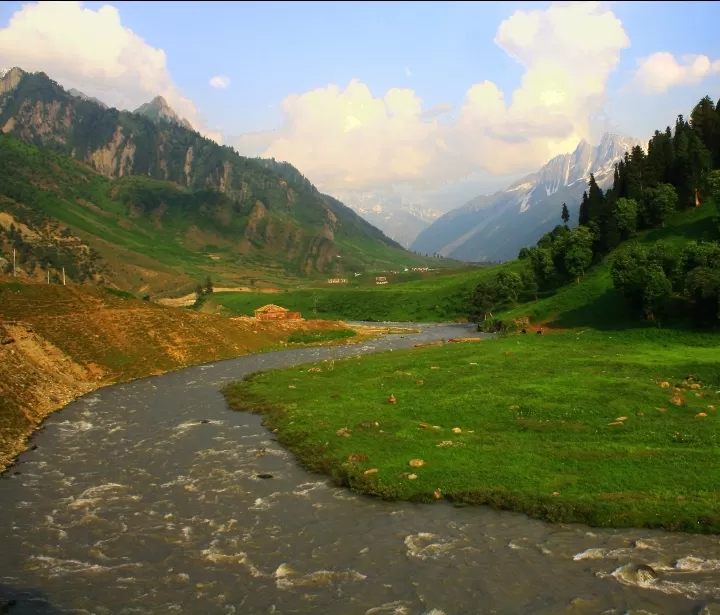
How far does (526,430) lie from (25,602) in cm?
3076

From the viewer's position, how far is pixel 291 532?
Answer: 1048 inches

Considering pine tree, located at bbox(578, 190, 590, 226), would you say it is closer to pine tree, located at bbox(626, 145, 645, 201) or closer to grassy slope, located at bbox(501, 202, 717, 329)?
pine tree, located at bbox(626, 145, 645, 201)

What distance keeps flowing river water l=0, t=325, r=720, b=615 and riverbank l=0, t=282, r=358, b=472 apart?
11.7 meters

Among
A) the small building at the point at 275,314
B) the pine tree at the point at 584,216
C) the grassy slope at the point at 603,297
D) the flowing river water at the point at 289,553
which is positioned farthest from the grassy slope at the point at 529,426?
the pine tree at the point at 584,216

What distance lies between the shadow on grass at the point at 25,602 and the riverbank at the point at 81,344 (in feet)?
55.7

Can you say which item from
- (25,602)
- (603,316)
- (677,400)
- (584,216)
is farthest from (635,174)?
(25,602)

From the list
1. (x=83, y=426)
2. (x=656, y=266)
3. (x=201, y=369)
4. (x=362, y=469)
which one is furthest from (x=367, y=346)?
→ (x=362, y=469)

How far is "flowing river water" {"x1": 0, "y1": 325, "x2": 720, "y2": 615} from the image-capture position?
68.1 ft

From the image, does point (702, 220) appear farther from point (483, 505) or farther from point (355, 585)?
point (355, 585)

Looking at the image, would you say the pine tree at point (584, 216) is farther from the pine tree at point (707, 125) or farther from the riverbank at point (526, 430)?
the riverbank at point (526, 430)

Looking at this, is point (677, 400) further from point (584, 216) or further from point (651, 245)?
point (584, 216)

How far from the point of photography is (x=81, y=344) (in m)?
72.3

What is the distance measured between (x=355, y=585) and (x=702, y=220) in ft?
391

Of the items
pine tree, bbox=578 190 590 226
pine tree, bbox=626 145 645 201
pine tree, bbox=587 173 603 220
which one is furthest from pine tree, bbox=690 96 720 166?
pine tree, bbox=578 190 590 226
